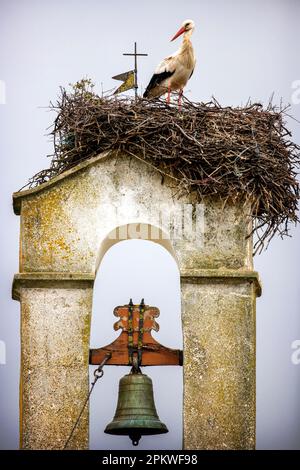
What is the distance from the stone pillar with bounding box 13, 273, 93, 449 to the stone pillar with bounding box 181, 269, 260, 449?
758 millimetres

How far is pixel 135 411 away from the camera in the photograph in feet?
42.8

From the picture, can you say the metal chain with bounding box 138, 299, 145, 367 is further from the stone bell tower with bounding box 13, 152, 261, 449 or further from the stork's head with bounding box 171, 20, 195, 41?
Answer: the stork's head with bounding box 171, 20, 195, 41

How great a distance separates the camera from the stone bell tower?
41.9 ft

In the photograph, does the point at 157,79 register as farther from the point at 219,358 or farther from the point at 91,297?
the point at 219,358

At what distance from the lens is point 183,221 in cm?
1333

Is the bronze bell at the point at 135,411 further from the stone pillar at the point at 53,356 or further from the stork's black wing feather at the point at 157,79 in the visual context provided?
the stork's black wing feather at the point at 157,79

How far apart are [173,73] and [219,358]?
3668 mm

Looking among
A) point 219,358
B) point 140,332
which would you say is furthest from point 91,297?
point 219,358

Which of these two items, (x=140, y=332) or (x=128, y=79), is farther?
(x=128, y=79)

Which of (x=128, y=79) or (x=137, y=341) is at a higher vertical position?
(x=128, y=79)

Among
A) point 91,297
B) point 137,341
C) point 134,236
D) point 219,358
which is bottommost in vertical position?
point 219,358

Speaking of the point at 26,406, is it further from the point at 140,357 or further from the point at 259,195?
the point at 259,195

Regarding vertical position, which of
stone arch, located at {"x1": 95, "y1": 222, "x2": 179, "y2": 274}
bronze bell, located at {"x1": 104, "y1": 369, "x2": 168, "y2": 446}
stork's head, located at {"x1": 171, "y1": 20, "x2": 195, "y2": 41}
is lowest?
bronze bell, located at {"x1": 104, "y1": 369, "x2": 168, "y2": 446}

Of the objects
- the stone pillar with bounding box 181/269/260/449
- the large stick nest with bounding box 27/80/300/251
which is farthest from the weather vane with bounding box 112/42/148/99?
the stone pillar with bounding box 181/269/260/449
